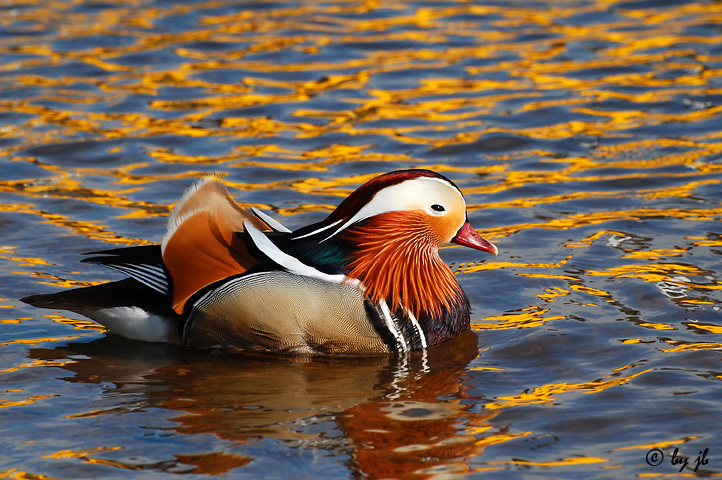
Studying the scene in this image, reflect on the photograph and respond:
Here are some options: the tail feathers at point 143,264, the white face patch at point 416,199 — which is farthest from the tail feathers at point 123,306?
the white face patch at point 416,199

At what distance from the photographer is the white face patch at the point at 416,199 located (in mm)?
6371

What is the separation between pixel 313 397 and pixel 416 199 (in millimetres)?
1361

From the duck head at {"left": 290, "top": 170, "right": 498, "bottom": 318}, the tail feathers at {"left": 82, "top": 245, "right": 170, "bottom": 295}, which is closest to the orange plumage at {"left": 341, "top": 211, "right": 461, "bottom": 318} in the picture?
the duck head at {"left": 290, "top": 170, "right": 498, "bottom": 318}

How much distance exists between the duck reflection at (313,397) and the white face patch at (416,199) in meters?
0.81

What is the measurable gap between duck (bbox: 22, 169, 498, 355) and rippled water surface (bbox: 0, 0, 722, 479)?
15 centimetres

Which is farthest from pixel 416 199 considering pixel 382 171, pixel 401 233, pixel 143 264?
pixel 382 171

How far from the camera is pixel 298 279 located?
6148mm

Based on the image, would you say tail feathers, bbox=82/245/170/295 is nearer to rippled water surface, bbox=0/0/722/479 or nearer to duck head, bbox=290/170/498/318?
rippled water surface, bbox=0/0/722/479

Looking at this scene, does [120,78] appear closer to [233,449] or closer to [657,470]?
[233,449]

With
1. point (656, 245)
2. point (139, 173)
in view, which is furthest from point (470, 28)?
point (656, 245)

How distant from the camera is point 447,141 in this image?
10.4 m

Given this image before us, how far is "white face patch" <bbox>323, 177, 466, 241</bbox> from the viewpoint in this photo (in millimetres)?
6371

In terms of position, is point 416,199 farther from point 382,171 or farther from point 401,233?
point 382,171

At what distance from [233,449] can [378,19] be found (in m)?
10.0
